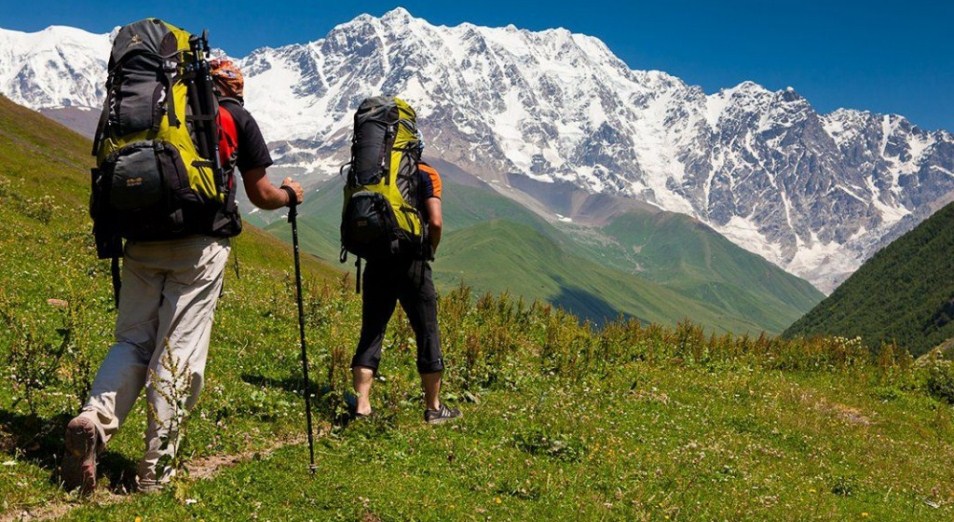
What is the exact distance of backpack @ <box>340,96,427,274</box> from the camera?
931 centimetres

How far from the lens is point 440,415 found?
1097 cm

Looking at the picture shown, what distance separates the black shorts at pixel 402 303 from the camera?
10133 millimetres

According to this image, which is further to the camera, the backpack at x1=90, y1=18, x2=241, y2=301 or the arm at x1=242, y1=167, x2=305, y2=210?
the arm at x1=242, y1=167, x2=305, y2=210

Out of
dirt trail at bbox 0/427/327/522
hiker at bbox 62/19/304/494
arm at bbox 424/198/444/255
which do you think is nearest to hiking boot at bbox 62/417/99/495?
hiker at bbox 62/19/304/494

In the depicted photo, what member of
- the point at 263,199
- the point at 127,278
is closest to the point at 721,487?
the point at 263,199

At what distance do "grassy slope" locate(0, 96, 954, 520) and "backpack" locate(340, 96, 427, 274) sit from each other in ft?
8.28

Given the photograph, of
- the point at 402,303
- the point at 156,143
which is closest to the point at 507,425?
the point at 402,303

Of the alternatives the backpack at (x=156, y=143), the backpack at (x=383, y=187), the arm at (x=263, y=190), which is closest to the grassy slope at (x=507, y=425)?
the backpack at (x=156, y=143)

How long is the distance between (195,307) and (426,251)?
138 inches

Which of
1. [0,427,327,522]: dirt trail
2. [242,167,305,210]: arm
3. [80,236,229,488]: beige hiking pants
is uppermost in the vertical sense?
[242,167,305,210]: arm

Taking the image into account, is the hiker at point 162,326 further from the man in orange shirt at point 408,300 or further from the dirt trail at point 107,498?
the man in orange shirt at point 408,300

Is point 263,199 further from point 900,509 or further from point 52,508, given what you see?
point 900,509

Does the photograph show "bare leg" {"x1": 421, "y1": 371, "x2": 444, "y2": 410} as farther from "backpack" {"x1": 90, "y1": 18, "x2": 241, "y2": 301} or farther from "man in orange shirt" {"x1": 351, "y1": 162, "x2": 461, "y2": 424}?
"backpack" {"x1": 90, "y1": 18, "x2": 241, "y2": 301}

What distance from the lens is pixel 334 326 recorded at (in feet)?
53.7
